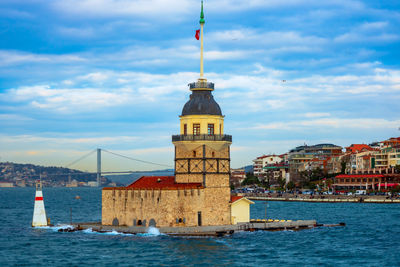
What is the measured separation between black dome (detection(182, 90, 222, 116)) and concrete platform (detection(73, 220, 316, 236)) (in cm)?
980

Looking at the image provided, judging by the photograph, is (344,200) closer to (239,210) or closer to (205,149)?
(239,210)

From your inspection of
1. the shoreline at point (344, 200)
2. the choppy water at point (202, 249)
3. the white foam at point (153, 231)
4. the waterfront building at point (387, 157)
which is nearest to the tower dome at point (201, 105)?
the white foam at point (153, 231)

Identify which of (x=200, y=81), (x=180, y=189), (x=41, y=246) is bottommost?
(x=41, y=246)

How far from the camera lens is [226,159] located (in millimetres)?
56562

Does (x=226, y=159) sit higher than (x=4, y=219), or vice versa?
(x=226, y=159)

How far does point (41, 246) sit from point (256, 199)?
101m

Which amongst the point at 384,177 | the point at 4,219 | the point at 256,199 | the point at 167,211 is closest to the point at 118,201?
the point at 167,211

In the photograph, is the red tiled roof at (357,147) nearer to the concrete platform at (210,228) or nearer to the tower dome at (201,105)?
the concrete platform at (210,228)

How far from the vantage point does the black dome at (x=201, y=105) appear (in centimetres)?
5606

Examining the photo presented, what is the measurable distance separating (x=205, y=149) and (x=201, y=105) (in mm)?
3801

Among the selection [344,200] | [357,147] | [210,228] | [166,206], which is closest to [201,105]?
[166,206]

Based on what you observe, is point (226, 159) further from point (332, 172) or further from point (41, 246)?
point (332, 172)

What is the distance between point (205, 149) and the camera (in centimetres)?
5528

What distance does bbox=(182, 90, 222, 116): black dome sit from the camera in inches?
2207
